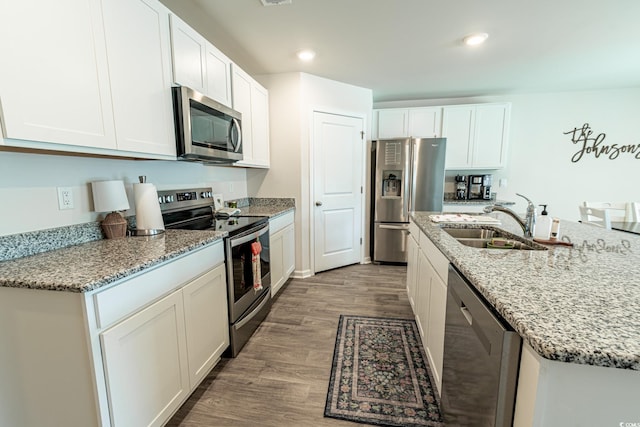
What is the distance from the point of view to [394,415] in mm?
1438

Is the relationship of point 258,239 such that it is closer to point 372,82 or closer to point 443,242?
point 443,242

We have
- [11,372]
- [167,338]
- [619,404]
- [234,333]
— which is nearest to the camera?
[619,404]

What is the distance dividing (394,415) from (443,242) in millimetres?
956

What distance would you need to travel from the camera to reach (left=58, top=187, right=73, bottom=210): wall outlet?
136 cm

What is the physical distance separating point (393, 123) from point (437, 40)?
162 cm

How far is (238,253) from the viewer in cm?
190

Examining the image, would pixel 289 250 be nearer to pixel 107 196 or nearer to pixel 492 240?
pixel 107 196

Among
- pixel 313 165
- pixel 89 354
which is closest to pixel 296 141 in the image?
pixel 313 165

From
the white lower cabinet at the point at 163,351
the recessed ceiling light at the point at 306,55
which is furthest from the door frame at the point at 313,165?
the white lower cabinet at the point at 163,351

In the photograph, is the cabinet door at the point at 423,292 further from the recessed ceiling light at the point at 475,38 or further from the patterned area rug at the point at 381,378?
the recessed ceiling light at the point at 475,38

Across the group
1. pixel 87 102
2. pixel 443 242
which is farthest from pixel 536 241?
pixel 87 102

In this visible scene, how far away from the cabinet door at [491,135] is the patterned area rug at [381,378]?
9.38 ft

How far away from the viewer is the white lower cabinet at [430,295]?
1429 mm

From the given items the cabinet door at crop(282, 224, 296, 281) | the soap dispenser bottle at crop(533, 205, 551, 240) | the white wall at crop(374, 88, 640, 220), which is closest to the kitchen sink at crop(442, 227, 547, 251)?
the soap dispenser bottle at crop(533, 205, 551, 240)
